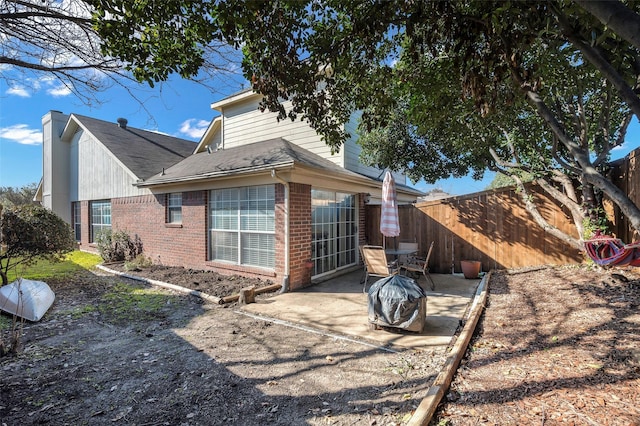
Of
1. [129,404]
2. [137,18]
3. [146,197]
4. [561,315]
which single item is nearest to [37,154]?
[146,197]

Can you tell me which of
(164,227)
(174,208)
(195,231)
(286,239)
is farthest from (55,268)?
(286,239)

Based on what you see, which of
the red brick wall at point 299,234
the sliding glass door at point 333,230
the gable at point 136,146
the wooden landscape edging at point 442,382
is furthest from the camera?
the gable at point 136,146

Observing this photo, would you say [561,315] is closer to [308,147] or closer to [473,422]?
[473,422]

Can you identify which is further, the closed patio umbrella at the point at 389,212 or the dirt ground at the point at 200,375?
the closed patio umbrella at the point at 389,212

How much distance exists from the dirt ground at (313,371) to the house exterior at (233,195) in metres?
2.59

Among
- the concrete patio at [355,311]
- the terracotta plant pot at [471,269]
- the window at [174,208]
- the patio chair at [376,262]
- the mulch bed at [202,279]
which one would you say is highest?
the window at [174,208]

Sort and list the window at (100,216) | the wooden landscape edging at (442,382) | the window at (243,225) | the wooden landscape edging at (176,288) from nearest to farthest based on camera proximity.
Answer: the wooden landscape edging at (442,382) < the wooden landscape edging at (176,288) < the window at (243,225) < the window at (100,216)

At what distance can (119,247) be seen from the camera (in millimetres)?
11375

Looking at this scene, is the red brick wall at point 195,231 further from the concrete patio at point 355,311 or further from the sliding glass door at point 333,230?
the concrete patio at point 355,311

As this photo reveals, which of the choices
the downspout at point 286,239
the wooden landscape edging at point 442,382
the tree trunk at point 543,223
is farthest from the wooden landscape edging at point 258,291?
the tree trunk at point 543,223

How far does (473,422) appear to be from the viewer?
7.79 feet

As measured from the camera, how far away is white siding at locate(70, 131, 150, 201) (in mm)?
12227

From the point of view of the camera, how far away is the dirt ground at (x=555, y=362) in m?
2.40

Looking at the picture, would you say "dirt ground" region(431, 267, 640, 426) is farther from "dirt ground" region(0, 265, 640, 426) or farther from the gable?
the gable
